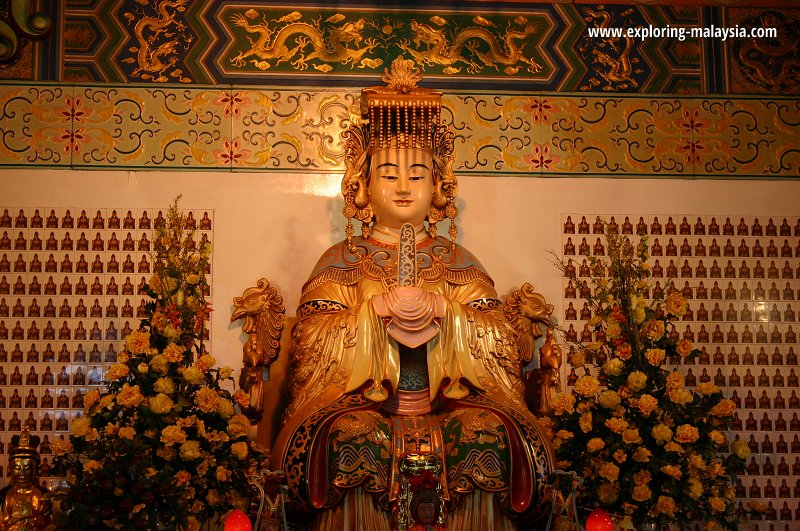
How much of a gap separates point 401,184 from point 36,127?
9.28 feet

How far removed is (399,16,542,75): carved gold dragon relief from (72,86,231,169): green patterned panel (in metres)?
1.60

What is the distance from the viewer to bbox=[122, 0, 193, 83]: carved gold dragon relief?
30.2ft

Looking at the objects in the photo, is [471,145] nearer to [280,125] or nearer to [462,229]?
[462,229]

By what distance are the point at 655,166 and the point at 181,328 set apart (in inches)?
158

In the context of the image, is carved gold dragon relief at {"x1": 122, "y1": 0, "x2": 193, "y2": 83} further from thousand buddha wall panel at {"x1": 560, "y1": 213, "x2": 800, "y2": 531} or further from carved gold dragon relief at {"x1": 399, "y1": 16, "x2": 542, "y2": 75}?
thousand buddha wall panel at {"x1": 560, "y1": 213, "x2": 800, "y2": 531}

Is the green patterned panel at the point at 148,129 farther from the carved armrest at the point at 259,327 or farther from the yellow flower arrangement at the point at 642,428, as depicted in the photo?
the yellow flower arrangement at the point at 642,428

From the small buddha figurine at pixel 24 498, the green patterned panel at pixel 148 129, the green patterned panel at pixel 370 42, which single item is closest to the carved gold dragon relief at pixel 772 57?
the green patterned panel at pixel 370 42

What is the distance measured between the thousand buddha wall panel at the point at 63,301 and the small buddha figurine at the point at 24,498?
4.50 feet

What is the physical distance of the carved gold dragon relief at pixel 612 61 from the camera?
31.0 feet

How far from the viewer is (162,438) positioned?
6.75 meters

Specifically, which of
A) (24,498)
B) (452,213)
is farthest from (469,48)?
(24,498)

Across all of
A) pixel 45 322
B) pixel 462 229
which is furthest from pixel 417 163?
pixel 45 322

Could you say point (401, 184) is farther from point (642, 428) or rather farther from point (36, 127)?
point (36, 127)

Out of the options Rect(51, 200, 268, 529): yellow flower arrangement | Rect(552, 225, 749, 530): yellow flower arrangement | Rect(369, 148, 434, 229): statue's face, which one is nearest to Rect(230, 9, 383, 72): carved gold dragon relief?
Rect(369, 148, 434, 229): statue's face
